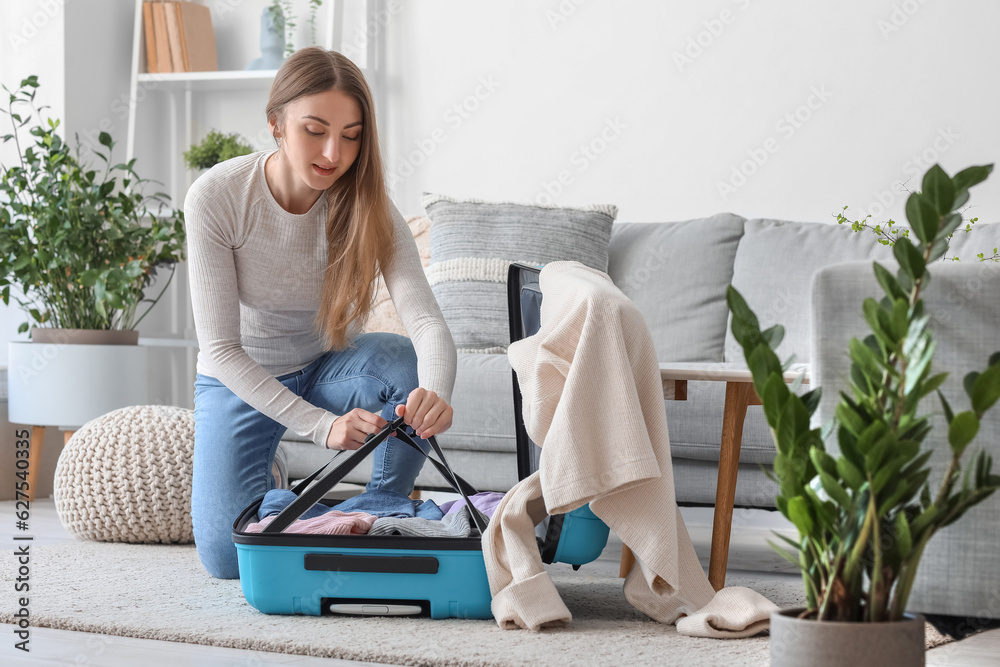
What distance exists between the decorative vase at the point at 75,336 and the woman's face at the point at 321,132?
1.50m

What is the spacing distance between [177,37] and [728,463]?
9.01ft

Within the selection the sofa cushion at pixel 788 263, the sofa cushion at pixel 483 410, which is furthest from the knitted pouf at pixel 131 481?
the sofa cushion at pixel 788 263

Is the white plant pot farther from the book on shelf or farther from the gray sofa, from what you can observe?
the book on shelf

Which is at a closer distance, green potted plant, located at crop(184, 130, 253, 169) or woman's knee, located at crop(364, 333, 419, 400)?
woman's knee, located at crop(364, 333, 419, 400)

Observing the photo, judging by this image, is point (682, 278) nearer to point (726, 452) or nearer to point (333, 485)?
point (726, 452)

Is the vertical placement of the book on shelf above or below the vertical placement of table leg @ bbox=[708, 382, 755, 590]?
above

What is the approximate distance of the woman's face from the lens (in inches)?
66.6

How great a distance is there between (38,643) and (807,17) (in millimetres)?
2594

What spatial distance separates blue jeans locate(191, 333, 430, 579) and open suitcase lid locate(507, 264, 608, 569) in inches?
9.9

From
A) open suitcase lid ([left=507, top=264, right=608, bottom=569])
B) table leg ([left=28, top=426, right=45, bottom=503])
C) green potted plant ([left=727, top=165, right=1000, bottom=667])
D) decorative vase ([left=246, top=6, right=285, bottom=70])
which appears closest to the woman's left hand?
open suitcase lid ([left=507, top=264, right=608, bottom=569])

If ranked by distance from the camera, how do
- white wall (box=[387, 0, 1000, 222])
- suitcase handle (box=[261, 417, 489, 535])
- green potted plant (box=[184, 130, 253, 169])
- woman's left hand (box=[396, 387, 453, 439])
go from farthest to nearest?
green potted plant (box=[184, 130, 253, 169])
white wall (box=[387, 0, 1000, 222])
woman's left hand (box=[396, 387, 453, 439])
suitcase handle (box=[261, 417, 489, 535])

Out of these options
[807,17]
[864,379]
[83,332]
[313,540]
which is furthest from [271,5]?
[864,379]

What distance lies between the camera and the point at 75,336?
296 centimetres

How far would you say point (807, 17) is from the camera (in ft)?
10.0
